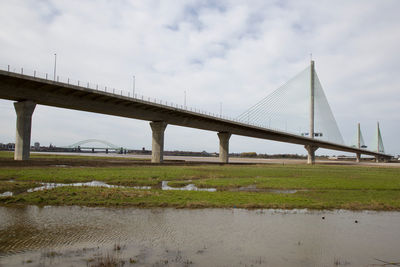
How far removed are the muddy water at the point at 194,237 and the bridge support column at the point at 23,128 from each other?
108ft

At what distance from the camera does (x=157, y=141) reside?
215ft

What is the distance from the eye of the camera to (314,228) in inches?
519

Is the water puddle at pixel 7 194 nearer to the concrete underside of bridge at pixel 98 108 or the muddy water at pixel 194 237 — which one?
the muddy water at pixel 194 237

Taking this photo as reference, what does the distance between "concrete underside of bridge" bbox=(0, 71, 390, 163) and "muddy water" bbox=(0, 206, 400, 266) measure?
33417 millimetres

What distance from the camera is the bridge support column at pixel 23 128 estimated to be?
4328cm

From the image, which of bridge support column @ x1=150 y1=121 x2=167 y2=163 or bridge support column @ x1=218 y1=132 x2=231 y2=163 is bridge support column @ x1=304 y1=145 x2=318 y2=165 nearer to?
bridge support column @ x1=218 y1=132 x2=231 y2=163

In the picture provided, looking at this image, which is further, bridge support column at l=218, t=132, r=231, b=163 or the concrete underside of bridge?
bridge support column at l=218, t=132, r=231, b=163

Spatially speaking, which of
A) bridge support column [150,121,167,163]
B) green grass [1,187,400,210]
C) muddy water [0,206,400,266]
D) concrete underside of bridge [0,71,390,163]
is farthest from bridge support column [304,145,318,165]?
muddy water [0,206,400,266]

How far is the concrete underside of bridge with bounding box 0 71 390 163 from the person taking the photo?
42.8 m

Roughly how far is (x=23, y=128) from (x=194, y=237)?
41.8 m

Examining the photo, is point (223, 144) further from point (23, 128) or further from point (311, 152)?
point (23, 128)

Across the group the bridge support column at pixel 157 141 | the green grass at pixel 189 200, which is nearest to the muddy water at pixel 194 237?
the green grass at pixel 189 200

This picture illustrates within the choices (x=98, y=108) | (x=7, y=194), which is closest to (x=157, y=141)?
(x=98, y=108)

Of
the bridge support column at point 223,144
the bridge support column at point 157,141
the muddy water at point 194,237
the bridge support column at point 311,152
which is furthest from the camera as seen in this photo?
the bridge support column at point 311,152
